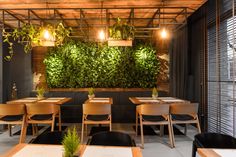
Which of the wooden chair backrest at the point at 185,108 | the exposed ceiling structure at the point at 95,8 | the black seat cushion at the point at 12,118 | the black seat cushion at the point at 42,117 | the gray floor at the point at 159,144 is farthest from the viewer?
the exposed ceiling structure at the point at 95,8

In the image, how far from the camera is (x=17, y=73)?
22.0 ft

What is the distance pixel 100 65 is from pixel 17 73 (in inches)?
95.8

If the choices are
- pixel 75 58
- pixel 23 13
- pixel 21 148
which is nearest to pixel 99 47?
pixel 75 58

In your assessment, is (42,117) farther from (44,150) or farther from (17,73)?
(44,150)

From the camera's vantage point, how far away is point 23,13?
226 inches

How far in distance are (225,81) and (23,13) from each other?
15.6 feet

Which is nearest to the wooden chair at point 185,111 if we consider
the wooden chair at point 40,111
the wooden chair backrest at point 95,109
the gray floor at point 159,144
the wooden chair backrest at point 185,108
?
the wooden chair backrest at point 185,108

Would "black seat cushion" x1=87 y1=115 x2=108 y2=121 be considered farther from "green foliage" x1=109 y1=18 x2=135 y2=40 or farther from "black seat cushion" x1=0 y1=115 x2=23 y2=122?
"green foliage" x1=109 y1=18 x2=135 y2=40

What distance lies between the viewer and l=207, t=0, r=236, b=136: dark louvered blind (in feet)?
13.9

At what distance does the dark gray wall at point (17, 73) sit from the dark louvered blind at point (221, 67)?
491cm

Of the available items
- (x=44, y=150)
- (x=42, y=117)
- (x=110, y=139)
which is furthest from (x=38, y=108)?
(x=44, y=150)

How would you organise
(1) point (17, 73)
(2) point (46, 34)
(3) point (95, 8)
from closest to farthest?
(2) point (46, 34), (3) point (95, 8), (1) point (17, 73)

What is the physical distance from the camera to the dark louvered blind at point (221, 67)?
4227 mm

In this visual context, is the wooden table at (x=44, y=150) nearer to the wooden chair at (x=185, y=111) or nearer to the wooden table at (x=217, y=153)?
the wooden table at (x=217, y=153)
